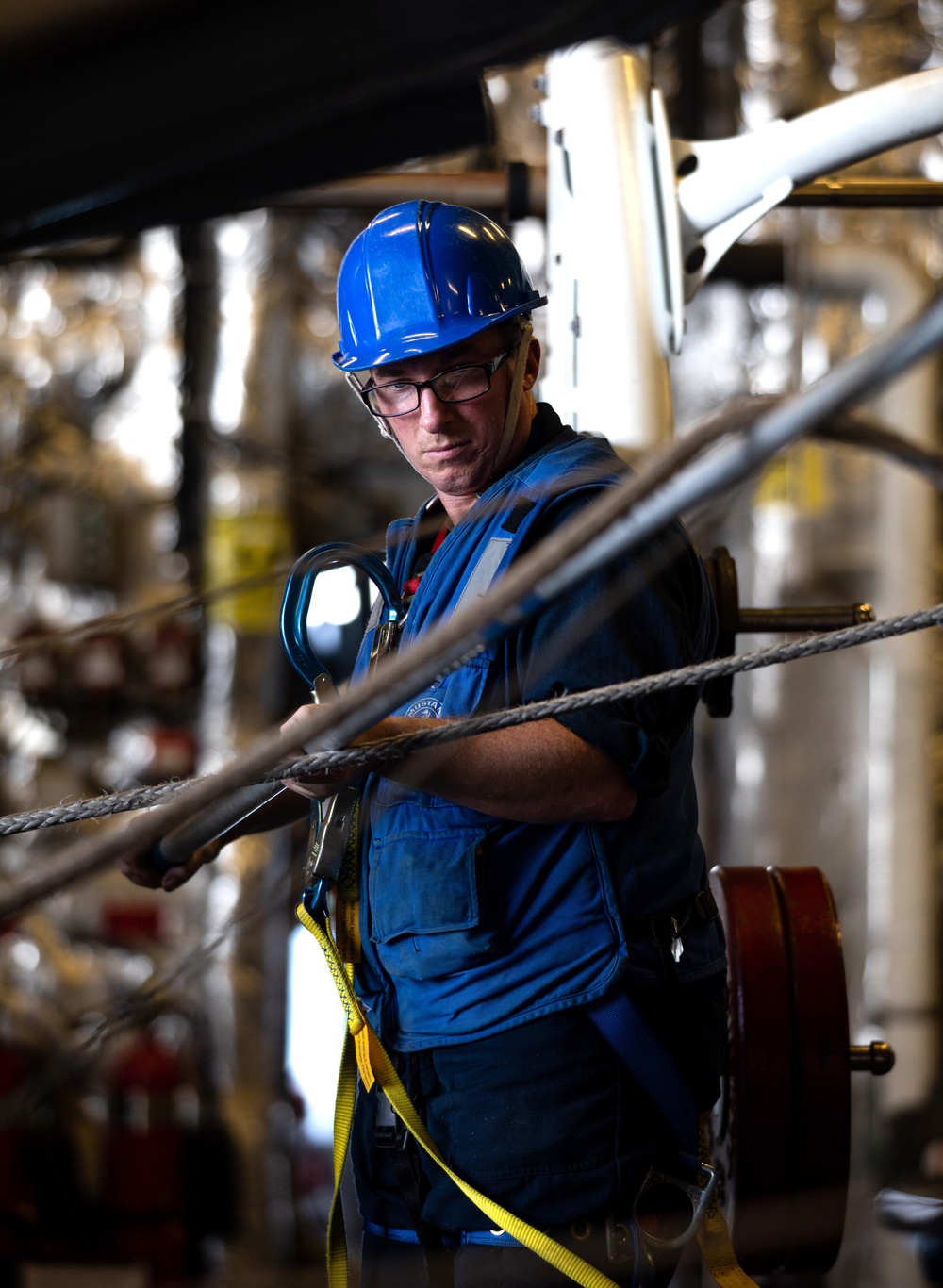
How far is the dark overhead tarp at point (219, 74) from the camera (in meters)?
0.84

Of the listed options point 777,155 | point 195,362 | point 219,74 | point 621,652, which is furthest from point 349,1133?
point 195,362

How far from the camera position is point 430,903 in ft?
4.23

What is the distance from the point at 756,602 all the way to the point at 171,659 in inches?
88.9

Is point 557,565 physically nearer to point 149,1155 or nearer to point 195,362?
point 149,1155

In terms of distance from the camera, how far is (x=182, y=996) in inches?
186

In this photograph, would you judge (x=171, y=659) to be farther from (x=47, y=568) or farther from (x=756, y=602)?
(x=756, y=602)

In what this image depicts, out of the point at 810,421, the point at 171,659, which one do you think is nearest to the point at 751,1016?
the point at 810,421

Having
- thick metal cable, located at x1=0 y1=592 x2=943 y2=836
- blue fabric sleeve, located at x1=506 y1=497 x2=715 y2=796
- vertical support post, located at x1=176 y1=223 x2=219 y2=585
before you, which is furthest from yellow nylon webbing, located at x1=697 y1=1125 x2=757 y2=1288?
vertical support post, located at x1=176 y1=223 x2=219 y2=585

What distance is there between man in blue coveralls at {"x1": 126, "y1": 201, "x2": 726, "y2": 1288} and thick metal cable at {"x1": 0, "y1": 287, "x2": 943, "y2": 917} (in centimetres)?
18

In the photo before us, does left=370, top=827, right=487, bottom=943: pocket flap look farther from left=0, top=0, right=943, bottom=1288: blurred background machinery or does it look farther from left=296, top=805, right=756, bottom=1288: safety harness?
left=0, top=0, right=943, bottom=1288: blurred background machinery

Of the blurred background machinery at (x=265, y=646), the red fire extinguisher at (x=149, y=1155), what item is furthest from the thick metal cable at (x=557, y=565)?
the red fire extinguisher at (x=149, y=1155)

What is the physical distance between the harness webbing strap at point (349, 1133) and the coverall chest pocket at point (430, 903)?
0.07 metres

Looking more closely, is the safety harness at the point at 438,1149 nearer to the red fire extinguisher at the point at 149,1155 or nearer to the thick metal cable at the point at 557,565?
the thick metal cable at the point at 557,565

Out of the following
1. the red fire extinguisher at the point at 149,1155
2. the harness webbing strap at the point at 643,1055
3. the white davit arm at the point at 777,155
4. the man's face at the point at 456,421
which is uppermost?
the white davit arm at the point at 777,155
